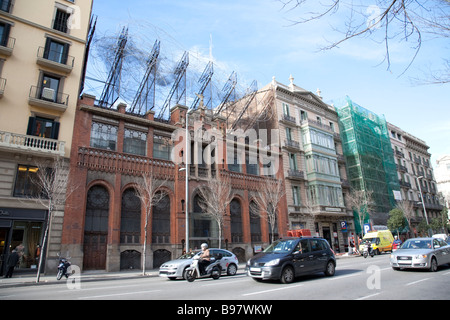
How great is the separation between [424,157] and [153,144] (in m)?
62.4

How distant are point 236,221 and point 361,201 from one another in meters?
19.8

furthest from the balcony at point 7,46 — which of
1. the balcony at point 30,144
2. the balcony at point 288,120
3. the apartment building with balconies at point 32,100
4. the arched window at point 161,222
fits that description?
the balcony at point 288,120

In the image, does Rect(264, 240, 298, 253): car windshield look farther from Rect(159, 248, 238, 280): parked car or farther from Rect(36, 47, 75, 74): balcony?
Rect(36, 47, 75, 74): balcony

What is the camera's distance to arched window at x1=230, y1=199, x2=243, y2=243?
27.7 meters

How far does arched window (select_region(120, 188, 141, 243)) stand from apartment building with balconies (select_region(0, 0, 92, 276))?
14.1 feet

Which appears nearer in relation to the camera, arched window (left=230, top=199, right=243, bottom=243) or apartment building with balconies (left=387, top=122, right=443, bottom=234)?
arched window (left=230, top=199, right=243, bottom=243)

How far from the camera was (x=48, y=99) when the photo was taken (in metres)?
19.8

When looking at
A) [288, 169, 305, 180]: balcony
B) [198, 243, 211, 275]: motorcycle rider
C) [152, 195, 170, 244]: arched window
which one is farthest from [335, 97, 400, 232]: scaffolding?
[198, 243, 211, 275]: motorcycle rider

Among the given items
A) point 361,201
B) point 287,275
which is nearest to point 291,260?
point 287,275

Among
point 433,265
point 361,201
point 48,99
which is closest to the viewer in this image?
point 433,265

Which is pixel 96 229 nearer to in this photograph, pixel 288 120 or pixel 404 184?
pixel 288 120

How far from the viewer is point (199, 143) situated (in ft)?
91.0
